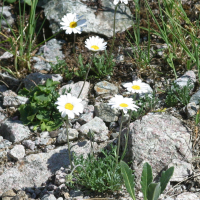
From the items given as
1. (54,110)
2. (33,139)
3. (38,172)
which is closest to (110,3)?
(54,110)

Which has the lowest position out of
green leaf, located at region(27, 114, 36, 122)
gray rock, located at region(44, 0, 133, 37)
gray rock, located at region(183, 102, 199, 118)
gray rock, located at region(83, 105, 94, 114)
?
green leaf, located at region(27, 114, 36, 122)

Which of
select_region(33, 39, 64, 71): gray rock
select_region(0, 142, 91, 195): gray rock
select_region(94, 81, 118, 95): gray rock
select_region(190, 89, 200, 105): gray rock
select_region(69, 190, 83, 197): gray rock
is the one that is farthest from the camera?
select_region(33, 39, 64, 71): gray rock

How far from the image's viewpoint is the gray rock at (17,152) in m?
3.50

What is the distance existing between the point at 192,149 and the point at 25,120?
6.34 feet

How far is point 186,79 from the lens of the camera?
156 inches

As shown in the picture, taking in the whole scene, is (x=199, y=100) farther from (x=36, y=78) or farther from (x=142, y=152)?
(x=36, y=78)

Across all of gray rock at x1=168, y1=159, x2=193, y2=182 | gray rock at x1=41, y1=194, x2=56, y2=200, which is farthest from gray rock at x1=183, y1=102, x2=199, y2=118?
gray rock at x1=41, y1=194, x2=56, y2=200

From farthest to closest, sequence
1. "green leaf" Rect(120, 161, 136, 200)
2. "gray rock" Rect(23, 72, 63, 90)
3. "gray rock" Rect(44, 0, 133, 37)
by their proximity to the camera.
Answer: "gray rock" Rect(44, 0, 133, 37) → "gray rock" Rect(23, 72, 63, 90) → "green leaf" Rect(120, 161, 136, 200)

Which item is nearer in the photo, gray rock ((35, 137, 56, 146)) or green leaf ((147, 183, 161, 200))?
green leaf ((147, 183, 161, 200))

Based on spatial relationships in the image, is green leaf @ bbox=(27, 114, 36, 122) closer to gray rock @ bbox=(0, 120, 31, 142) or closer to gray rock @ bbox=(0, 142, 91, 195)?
gray rock @ bbox=(0, 120, 31, 142)

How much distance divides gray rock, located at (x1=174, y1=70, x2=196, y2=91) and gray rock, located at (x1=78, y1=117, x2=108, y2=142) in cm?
105

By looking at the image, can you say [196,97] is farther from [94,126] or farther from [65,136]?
[65,136]

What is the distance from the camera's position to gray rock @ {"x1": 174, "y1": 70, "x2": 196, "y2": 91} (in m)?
3.91

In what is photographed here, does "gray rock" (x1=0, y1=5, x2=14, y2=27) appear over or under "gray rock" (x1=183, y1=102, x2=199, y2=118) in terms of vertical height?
over
